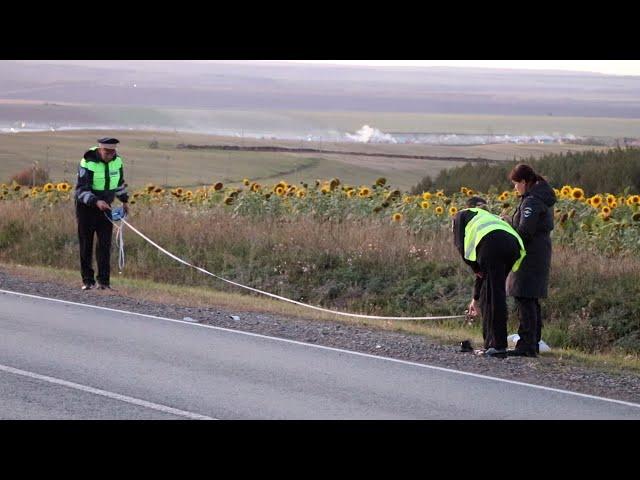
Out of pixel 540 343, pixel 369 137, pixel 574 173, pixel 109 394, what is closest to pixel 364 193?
pixel 540 343

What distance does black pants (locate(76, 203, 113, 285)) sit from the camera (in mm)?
16891

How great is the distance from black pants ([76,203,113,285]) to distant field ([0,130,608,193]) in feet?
76.2

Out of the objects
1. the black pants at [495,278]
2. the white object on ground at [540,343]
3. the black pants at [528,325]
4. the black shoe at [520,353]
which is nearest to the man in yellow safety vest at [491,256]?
the black pants at [495,278]

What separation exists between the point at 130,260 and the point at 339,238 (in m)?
3.70

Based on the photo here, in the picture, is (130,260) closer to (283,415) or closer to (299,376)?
(299,376)

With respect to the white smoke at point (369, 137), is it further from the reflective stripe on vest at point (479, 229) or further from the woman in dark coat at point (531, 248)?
the reflective stripe on vest at point (479, 229)

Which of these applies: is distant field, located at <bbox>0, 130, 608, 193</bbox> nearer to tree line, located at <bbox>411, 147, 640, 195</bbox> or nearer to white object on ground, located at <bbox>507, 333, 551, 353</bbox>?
tree line, located at <bbox>411, 147, 640, 195</bbox>

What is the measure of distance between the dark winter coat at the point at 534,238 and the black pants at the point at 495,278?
0.58 feet

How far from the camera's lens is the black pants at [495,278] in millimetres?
12000

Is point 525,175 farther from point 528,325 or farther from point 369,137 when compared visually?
point 369,137

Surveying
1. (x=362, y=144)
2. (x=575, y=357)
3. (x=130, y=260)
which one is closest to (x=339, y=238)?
(x=130, y=260)

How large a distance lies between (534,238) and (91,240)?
7290 millimetres

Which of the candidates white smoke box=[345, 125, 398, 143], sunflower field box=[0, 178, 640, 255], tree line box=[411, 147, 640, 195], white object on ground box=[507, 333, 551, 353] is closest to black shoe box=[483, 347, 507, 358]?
white object on ground box=[507, 333, 551, 353]

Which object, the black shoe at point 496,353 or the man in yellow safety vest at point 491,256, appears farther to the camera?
the black shoe at point 496,353
